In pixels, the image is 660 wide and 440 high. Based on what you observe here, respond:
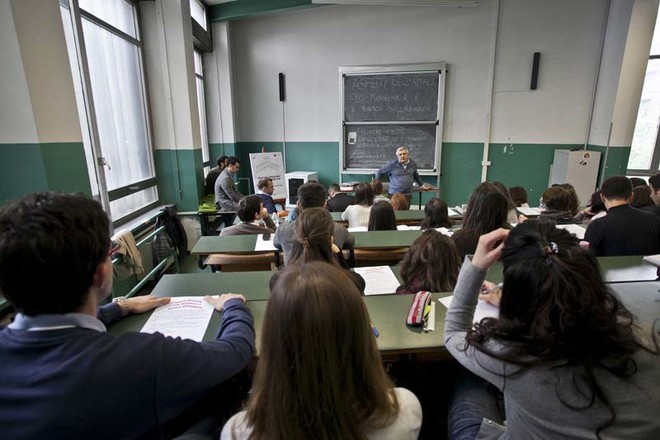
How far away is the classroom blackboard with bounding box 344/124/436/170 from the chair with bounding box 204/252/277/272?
4358mm

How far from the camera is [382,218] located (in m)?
3.18

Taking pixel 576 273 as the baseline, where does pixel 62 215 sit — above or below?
above

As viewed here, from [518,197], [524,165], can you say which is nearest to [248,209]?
[518,197]

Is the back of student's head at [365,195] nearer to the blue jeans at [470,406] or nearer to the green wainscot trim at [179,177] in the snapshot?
the blue jeans at [470,406]

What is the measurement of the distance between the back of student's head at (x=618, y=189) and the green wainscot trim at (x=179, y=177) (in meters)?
4.44

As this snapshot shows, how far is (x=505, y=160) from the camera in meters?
6.35

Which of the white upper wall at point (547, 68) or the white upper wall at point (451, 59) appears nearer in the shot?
the white upper wall at point (547, 68)

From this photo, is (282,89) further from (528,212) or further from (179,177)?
(528,212)

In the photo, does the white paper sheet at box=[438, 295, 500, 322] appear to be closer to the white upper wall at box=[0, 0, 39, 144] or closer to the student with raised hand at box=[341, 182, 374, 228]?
the student with raised hand at box=[341, 182, 374, 228]

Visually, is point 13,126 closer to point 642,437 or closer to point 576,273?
point 576,273

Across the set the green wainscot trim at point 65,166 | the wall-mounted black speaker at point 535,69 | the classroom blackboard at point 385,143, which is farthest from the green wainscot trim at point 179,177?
the wall-mounted black speaker at point 535,69

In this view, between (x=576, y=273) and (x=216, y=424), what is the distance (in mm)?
1215

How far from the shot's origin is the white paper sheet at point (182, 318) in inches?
55.1

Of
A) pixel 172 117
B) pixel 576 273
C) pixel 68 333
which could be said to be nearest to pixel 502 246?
pixel 576 273
